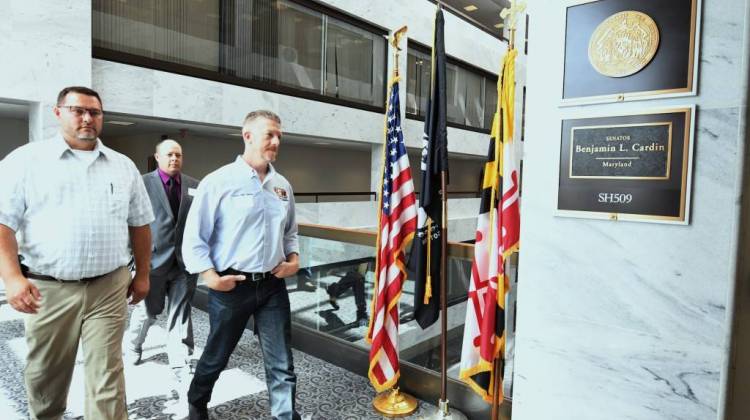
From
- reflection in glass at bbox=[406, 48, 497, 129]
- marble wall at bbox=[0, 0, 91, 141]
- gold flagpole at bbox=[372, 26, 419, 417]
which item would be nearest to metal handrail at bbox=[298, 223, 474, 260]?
gold flagpole at bbox=[372, 26, 419, 417]

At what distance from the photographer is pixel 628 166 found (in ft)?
5.61

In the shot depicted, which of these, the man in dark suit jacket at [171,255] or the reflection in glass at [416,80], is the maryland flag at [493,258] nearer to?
the man in dark suit jacket at [171,255]

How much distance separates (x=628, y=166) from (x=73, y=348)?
8.61 ft

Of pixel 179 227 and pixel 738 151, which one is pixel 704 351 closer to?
pixel 738 151

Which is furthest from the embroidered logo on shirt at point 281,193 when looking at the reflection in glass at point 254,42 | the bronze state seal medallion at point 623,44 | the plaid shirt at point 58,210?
the reflection in glass at point 254,42

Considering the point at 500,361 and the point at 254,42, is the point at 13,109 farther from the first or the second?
the point at 500,361

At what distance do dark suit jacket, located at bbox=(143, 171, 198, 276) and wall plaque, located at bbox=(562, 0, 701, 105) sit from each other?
9.15ft

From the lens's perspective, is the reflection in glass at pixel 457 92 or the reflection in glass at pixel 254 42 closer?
the reflection in glass at pixel 254 42

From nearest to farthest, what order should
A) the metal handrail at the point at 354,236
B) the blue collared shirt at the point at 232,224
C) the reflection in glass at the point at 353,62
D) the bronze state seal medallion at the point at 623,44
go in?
the bronze state seal medallion at the point at 623,44
the blue collared shirt at the point at 232,224
the metal handrail at the point at 354,236
the reflection in glass at the point at 353,62

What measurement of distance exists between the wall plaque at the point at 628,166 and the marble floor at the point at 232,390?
2.01m

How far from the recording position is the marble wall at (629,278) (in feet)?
5.04

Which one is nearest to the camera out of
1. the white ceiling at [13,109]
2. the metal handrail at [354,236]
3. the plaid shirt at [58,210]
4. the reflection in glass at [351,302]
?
the plaid shirt at [58,210]

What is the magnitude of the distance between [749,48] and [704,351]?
977mm

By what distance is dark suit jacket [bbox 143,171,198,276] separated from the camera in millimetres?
3482
